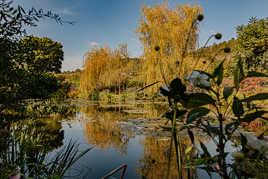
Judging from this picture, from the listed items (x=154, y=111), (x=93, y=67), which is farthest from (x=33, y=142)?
(x=93, y=67)

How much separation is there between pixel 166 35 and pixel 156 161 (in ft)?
22.8

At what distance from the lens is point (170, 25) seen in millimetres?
8109

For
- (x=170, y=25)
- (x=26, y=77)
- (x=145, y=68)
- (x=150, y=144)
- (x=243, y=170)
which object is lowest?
(x=150, y=144)

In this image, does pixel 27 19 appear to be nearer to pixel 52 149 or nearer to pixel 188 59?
pixel 52 149

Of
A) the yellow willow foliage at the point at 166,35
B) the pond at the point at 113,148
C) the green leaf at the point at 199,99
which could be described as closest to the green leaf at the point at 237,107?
the green leaf at the point at 199,99

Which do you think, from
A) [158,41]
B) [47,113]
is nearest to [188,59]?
[158,41]

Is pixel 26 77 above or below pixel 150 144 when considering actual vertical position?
above

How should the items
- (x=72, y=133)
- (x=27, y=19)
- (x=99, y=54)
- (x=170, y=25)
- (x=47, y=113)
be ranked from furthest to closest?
1. (x=99, y=54)
2. (x=170, y=25)
3. (x=47, y=113)
4. (x=72, y=133)
5. (x=27, y=19)

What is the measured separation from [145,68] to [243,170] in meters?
8.73

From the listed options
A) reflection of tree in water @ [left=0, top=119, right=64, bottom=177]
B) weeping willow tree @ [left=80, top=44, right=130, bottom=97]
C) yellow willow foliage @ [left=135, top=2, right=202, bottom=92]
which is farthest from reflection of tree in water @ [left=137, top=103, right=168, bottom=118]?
weeping willow tree @ [left=80, top=44, right=130, bottom=97]

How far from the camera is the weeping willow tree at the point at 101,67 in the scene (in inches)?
525

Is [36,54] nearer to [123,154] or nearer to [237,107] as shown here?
→ [237,107]

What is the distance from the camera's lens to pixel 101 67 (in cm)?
1357

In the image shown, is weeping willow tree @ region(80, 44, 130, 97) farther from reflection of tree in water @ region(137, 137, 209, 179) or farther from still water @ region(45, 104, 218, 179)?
reflection of tree in water @ region(137, 137, 209, 179)
